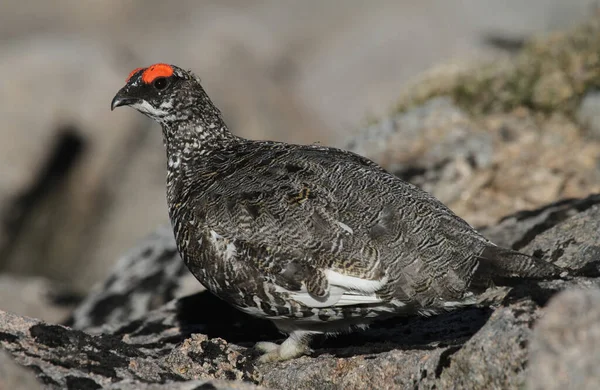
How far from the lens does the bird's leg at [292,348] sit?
5.78 meters

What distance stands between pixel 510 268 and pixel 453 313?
1.28 metres

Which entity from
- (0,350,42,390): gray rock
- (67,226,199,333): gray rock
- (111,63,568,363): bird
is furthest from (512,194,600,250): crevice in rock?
(0,350,42,390): gray rock

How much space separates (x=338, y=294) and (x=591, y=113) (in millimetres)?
5882

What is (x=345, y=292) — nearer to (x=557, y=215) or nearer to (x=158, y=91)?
(x=158, y=91)

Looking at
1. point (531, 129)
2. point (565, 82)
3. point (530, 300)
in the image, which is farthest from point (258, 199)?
point (565, 82)

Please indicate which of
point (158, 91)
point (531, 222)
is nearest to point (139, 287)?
point (158, 91)

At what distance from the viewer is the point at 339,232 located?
5324mm

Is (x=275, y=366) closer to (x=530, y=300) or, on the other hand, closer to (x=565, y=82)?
(x=530, y=300)

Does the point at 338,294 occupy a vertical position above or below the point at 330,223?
below

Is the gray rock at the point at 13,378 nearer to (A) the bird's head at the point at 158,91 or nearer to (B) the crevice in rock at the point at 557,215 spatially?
(A) the bird's head at the point at 158,91

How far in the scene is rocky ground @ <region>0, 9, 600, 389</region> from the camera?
4.17m

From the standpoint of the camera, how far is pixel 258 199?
5.59 meters

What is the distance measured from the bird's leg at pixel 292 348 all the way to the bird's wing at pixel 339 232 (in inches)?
23.9

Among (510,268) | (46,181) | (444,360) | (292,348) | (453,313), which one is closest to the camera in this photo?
(444,360)
